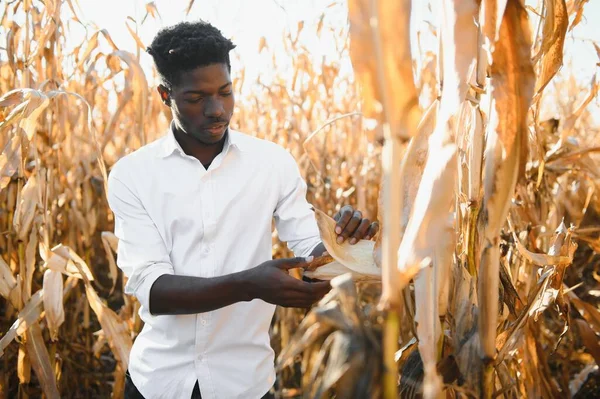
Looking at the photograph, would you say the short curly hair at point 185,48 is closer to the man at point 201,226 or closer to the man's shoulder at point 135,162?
the man at point 201,226

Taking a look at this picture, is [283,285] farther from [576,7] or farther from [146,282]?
[576,7]

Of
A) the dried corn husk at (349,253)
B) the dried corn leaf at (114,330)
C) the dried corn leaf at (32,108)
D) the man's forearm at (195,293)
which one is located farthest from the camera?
the dried corn leaf at (114,330)

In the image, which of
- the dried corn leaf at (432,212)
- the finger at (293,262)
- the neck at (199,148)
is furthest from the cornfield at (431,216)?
the neck at (199,148)

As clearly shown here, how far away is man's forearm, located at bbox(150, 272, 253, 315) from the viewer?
3.15ft

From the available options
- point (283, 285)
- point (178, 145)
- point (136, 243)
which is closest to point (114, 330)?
point (136, 243)

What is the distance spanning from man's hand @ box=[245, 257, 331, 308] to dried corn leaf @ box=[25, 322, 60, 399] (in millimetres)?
871

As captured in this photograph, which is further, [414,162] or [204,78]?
[204,78]

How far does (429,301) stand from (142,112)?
44.1 inches

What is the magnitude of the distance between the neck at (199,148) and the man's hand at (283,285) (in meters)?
0.41

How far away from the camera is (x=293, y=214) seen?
1.29 metres

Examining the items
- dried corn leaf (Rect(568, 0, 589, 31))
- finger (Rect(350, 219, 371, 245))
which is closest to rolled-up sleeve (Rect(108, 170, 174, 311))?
Answer: finger (Rect(350, 219, 371, 245))

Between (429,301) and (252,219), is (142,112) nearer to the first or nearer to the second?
(252,219)

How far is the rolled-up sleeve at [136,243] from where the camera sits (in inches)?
43.9

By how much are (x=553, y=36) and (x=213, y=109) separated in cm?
64
